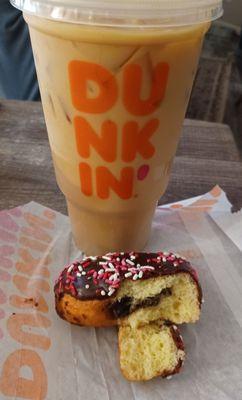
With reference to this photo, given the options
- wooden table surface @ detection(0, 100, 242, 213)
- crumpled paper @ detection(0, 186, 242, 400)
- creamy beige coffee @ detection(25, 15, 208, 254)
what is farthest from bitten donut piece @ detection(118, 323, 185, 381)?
wooden table surface @ detection(0, 100, 242, 213)

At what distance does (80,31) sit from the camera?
0.49 metres

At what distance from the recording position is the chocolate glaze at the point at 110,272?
1.95ft

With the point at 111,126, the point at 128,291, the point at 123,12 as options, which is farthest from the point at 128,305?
the point at 123,12

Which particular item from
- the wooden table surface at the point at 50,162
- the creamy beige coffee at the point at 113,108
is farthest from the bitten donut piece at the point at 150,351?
the wooden table surface at the point at 50,162

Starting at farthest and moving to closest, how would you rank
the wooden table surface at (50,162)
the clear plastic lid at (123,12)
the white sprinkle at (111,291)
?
the wooden table surface at (50,162) < the white sprinkle at (111,291) < the clear plastic lid at (123,12)

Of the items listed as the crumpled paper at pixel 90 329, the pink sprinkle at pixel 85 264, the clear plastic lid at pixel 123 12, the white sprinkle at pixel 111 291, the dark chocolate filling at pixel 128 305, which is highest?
the clear plastic lid at pixel 123 12

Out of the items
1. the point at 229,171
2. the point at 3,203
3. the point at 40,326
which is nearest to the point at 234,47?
the point at 229,171

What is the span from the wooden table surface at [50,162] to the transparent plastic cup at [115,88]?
0.59 feet

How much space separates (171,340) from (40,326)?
204 mm

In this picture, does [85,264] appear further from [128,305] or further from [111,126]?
[111,126]

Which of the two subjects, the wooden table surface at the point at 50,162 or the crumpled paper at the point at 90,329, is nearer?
the crumpled paper at the point at 90,329

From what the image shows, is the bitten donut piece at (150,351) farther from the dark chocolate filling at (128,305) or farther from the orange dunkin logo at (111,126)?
the orange dunkin logo at (111,126)

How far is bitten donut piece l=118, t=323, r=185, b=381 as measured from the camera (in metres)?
0.56

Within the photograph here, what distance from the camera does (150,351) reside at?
1.93ft
